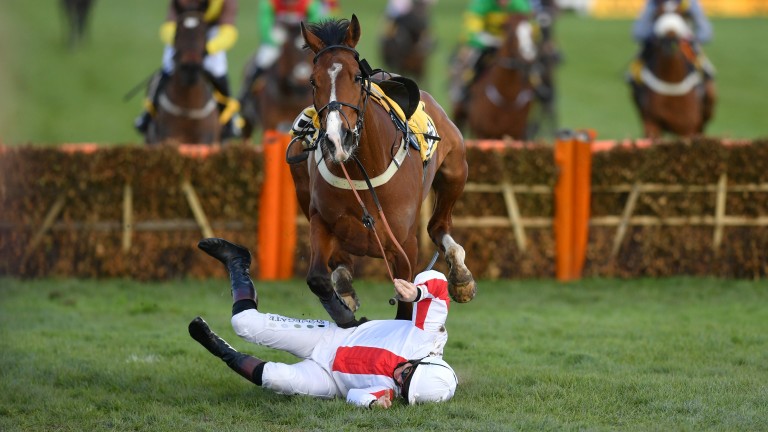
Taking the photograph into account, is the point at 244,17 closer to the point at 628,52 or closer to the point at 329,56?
the point at 628,52

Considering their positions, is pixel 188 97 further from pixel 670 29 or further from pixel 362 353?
pixel 362 353

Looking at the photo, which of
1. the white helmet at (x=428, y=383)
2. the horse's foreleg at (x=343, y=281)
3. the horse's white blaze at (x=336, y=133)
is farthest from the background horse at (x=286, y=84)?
the horse's white blaze at (x=336, y=133)

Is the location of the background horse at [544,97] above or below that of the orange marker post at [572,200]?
above

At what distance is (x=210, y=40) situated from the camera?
1387cm

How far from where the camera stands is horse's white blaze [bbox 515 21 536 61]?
15375mm

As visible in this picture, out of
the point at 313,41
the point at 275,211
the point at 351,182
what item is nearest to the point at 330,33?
the point at 313,41

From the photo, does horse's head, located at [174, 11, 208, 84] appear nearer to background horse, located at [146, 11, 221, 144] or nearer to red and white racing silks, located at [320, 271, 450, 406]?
background horse, located at [146, 11, 221, 144]

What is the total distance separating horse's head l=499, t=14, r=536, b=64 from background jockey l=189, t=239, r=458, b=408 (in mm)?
9359

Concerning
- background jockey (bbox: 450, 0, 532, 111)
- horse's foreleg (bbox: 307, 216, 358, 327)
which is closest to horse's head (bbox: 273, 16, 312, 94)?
→ background jockey (bbox: 450, 0, 532, 111)

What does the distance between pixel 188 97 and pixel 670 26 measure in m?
5.96

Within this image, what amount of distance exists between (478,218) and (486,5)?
597 cm

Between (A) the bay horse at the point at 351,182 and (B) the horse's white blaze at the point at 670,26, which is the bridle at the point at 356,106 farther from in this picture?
(B) the horse's white blaze at the point at 670,26

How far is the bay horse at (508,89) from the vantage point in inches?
607

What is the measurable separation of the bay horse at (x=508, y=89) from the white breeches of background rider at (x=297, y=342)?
9.37m
